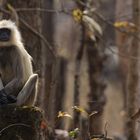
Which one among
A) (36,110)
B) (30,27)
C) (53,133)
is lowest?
(53,133)

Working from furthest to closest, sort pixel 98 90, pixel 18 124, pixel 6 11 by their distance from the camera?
pixel 98 90 < pixel 6 11 < pixel 18 124

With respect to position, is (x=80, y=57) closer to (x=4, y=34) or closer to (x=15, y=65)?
(x=4, y=34)

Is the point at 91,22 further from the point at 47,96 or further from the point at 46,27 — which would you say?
the point at 46,27

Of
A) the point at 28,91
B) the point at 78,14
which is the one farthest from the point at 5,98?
the point at 78,14

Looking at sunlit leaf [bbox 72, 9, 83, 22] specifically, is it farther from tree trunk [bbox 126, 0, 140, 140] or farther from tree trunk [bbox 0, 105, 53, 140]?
tree trunk [bbox 0, 105, 53, 140]

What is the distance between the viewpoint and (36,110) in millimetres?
5598

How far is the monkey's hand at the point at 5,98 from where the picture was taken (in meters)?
6.21

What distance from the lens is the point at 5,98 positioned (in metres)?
6.29

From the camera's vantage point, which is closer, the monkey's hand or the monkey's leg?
the monkey's hand

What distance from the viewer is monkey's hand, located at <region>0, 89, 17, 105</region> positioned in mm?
6207

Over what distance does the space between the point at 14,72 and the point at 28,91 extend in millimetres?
330

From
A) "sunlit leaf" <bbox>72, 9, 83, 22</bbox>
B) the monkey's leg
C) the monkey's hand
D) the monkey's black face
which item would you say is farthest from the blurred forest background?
the monkey's black face

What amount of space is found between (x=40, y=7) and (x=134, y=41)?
2446mm

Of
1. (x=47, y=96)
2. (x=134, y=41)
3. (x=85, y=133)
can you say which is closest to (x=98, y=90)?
(x=134, y=41)
